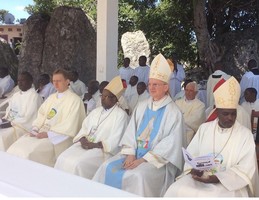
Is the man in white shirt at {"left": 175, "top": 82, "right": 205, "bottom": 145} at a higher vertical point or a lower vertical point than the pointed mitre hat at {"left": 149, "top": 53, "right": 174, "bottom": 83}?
lower

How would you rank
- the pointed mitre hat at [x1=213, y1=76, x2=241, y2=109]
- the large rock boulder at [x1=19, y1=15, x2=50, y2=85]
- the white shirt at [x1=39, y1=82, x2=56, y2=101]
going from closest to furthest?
the pointed mitre hat at [x1=213, y1=76, x2=241, y2=109] < the white shirt at [x1=39, y1=82, x2=56, y2=101] < the large rock boulder at [x1=19, y1=15, x2=50, y2=85]

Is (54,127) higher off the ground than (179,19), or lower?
lower

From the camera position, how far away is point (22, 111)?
20.4 feet

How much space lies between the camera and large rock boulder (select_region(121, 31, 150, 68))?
52.0ft

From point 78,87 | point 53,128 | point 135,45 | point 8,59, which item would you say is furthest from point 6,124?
point 135,45

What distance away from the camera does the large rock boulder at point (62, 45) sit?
12.1m

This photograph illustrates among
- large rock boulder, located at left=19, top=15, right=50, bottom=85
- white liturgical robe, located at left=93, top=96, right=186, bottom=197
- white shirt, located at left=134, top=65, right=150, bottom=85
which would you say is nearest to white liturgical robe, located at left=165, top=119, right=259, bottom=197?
white liturgical robe, located at left=93, top=96, right=186, bottom=197

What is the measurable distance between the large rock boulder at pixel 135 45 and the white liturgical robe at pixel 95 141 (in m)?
10.7

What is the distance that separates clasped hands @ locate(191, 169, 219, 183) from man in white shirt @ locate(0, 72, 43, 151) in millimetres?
3152

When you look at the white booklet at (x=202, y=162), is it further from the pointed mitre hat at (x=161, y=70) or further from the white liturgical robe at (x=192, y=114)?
the white liturgical robe at (x=192, y=114)

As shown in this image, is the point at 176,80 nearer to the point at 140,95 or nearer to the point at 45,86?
the point at 140,95

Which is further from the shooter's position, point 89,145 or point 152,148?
point 89,145

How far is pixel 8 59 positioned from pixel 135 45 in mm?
4879

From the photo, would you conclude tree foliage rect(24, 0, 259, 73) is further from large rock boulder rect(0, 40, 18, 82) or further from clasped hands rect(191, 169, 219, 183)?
clasped hands rect(191, 169, 219, 183)
